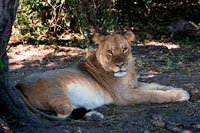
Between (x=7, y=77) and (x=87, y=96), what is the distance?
1341mm

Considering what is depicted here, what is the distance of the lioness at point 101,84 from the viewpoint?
3748 millimetres

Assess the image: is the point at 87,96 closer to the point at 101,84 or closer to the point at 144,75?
the point at 101,84

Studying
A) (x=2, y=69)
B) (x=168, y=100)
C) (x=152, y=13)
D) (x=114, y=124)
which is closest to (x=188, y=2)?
(x=152, y=13)

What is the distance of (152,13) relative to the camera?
1055cm

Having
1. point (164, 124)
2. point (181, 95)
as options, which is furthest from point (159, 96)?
point (164, 124)

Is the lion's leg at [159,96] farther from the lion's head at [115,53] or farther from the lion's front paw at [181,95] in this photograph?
the lion's head at [115,53]

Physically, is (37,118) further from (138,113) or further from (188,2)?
(188,2)

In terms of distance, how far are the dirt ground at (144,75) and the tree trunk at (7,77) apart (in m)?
0.16

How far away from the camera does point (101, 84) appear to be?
4.36m

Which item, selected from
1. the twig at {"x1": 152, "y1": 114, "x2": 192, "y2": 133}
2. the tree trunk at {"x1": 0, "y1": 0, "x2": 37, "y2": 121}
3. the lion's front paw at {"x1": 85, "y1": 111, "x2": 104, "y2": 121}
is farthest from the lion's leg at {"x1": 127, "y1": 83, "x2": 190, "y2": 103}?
the tree trunk at {"x1": 0, "y1": 0, "x2": 37, "y2": 121}

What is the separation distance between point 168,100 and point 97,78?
1.01 m

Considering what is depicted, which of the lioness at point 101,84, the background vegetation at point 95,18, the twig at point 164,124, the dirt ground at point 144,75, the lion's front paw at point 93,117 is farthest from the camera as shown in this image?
the background vegetation at point 95,18

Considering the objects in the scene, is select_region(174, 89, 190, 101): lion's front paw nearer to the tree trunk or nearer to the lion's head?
the lion's head

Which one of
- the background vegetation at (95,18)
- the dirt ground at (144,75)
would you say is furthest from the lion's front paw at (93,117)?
the background vegetation at (95,18)
